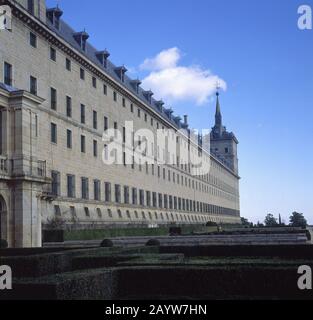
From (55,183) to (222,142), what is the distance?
114447mm

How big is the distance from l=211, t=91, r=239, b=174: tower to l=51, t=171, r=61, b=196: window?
11076 centimetres

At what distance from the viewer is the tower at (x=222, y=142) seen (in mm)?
145875

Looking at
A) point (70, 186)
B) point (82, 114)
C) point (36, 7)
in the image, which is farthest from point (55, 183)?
point (36, 7)

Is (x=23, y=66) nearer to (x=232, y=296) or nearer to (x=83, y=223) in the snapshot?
(x=83, y=223)

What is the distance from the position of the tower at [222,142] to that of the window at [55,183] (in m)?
111

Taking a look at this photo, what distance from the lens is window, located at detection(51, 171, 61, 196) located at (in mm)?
35956

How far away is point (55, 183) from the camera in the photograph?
36.5m

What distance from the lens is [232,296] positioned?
1221 centimetres

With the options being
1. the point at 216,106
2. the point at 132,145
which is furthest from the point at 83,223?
the point at 216,106

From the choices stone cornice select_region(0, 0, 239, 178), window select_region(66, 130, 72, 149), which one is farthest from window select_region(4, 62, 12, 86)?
window select_region(66, 130, 72, 149)

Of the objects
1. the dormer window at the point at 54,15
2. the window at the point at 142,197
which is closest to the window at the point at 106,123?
the dormer window at the point at 54,15

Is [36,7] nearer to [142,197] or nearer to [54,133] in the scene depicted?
[54,133]

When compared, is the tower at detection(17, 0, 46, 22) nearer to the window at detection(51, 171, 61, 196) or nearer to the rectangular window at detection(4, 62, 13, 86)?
the rectangular window at detection(4, 62, 13, 86)
